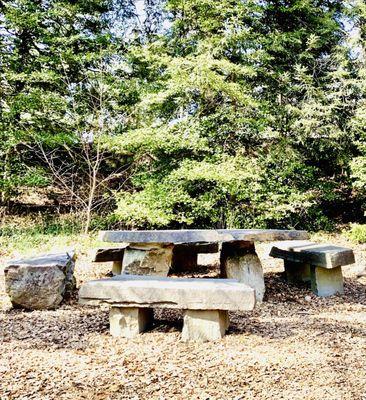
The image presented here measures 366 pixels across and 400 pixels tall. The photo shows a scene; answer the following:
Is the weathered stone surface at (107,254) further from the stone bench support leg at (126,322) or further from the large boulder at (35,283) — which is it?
the stone bench support leg at (126,322)

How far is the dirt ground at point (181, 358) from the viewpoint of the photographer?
8.21 feet

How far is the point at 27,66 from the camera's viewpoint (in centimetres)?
974

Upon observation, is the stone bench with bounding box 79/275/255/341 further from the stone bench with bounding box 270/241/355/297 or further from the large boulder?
the stone bench with bounding box 270/241/355/297

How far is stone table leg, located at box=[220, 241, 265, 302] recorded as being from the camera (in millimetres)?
4909

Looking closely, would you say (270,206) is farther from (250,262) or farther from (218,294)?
(218,294)

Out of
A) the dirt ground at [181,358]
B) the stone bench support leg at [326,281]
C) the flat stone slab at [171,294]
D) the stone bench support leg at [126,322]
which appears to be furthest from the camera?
the stone bench support leg at [326,281]

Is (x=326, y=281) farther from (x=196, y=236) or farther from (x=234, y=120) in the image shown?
(x=234, y=120)

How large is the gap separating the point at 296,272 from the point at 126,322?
3086 mm

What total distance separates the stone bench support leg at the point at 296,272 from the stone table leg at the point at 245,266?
1.00 m

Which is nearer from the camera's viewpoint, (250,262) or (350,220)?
(250,262)

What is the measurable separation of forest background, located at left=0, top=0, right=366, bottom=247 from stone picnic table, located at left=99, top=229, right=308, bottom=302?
3.60 metres

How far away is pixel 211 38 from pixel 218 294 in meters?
7.52

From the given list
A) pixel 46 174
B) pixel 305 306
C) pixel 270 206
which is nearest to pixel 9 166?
pixel 46 174

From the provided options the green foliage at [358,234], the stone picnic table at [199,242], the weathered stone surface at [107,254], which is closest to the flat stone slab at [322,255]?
the stone picnic table at [199,242]
